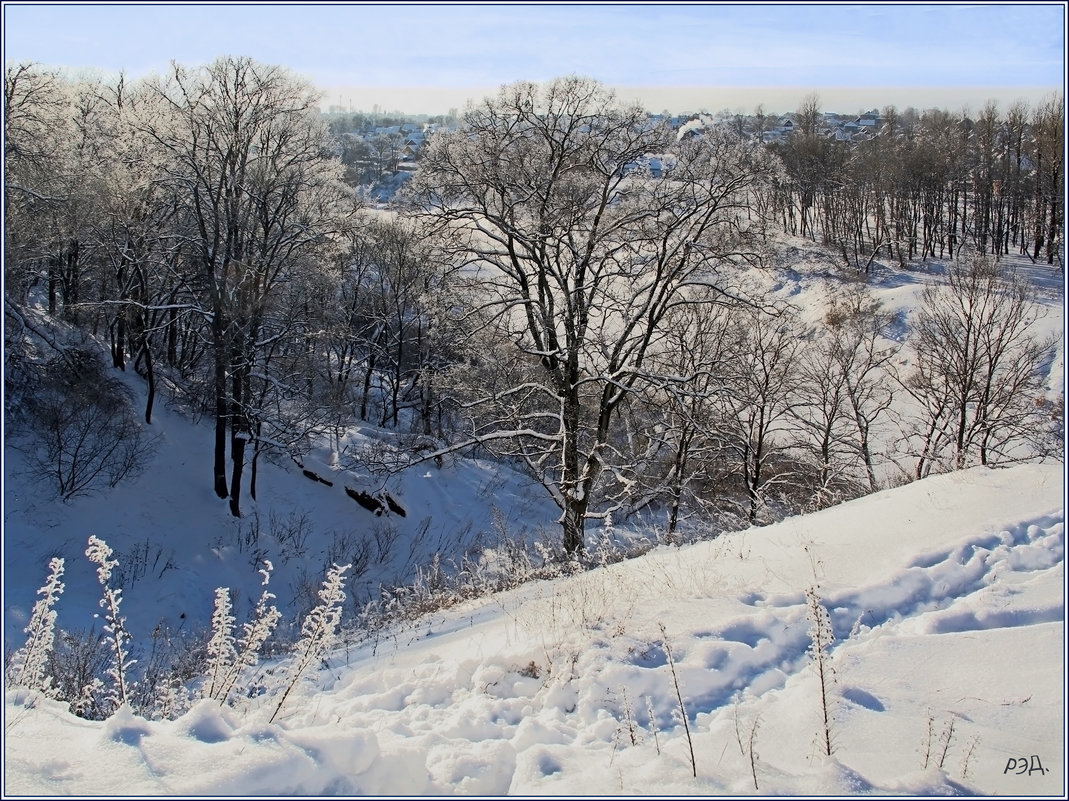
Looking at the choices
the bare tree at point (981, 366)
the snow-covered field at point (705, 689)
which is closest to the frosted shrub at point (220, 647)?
the snow-covered field at point (705, 689)

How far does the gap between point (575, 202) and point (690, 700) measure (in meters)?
9.05

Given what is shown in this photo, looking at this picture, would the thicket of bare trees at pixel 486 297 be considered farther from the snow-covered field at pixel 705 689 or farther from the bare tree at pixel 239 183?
the snow-covered field at pixel 705 689

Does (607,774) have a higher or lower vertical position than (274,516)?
higher

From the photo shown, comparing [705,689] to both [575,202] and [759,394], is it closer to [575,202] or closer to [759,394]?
[575,202]

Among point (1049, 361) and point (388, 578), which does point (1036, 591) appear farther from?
point (1049, 361)

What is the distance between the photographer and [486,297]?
813 inches

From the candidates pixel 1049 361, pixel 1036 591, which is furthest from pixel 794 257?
pixel 1036 591

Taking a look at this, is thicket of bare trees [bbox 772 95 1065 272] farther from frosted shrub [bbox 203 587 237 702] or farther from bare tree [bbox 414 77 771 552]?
frosted shrub [bbox 203 587 237 702]

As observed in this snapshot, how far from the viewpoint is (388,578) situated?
60.5ft

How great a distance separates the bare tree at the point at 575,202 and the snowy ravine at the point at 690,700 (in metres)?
5.80

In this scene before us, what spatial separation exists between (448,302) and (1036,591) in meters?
10.2

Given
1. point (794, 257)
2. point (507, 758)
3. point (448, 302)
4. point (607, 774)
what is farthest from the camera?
point (794, 257)

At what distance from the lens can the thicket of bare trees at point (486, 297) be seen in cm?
1179

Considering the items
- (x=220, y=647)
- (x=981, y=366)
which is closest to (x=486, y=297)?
(x=981, y=366)
